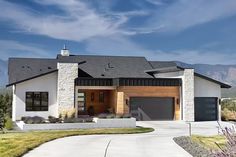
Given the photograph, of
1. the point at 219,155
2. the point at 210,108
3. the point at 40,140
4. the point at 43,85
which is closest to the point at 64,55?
the point at 43,85

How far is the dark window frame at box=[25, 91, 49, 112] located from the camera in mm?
34438

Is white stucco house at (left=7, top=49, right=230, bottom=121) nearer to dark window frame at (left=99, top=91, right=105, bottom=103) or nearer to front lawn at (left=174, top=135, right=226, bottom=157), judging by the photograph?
dark window frame at (left=99, top=91, right=105, bottom=103)

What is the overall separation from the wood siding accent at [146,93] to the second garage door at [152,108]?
1.40 ft

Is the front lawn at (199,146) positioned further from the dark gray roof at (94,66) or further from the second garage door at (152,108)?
the dark gray roof at (94,66)

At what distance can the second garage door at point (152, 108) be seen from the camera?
3559cm

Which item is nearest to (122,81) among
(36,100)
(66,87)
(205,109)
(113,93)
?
(113,93)

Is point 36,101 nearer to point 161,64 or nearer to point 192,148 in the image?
point 161,64

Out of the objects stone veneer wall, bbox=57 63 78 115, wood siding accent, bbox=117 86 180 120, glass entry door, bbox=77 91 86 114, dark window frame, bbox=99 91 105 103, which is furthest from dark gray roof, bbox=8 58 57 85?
wood siding accent, bbox=117 86 180 120


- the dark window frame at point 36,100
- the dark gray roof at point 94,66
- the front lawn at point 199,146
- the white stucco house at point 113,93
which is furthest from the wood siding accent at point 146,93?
the front lawn at point 199,146

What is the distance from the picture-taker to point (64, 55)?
4281 centimetres

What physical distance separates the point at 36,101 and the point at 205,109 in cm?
1518

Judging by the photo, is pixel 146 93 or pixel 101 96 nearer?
pixel 146 93

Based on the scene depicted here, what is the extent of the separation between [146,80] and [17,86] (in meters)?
11.0

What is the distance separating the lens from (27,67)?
3922 cm
